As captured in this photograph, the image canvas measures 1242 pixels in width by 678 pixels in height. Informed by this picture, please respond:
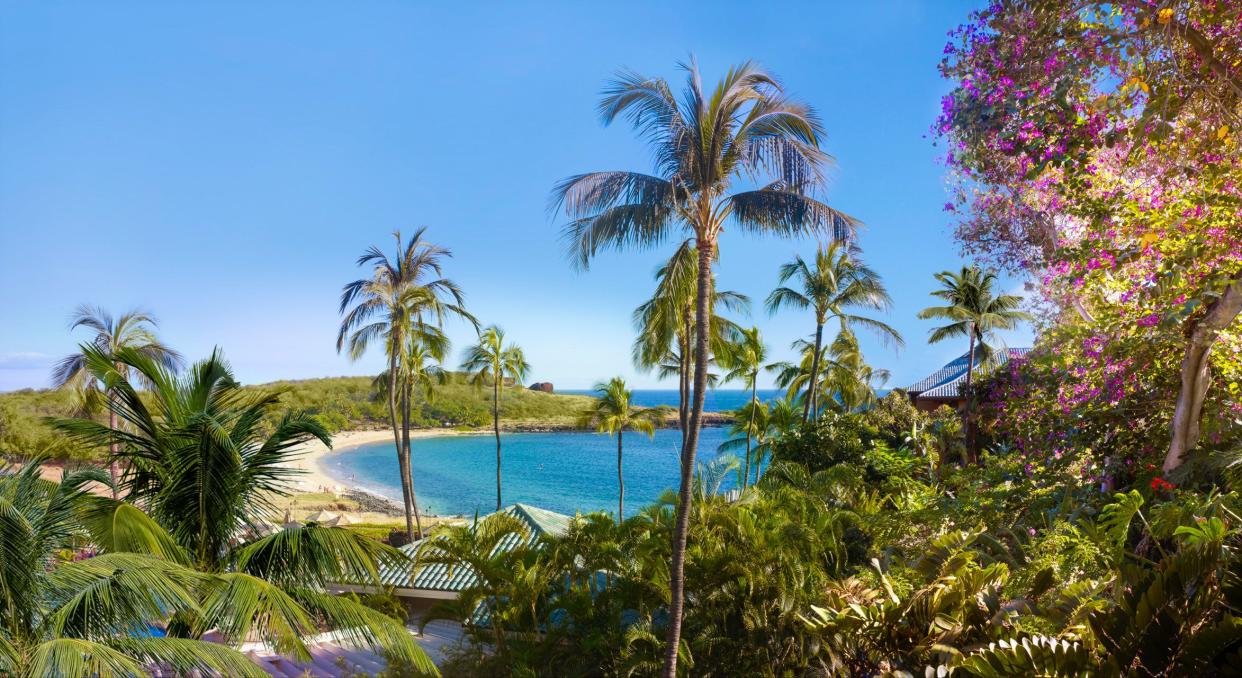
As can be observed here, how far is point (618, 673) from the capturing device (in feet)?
31.7

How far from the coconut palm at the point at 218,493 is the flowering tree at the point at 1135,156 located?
7435 mm

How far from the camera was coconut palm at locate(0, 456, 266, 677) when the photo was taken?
16.4 feet

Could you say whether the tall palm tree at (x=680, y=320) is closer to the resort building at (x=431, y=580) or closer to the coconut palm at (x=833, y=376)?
the resort building at (x=431, y=580)

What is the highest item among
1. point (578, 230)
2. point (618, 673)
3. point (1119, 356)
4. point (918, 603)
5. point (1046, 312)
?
point (578, 230)

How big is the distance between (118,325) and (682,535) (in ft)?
80.1

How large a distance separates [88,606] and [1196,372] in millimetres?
10443

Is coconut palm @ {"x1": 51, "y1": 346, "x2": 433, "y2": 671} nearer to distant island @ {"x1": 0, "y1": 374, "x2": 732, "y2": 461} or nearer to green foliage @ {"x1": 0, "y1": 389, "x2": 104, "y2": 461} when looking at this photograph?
green foliage @ {"x1": 0, "y1": 389, "x2": 104, "y2": 461}

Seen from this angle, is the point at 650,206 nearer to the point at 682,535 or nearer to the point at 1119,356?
the point at 682,535

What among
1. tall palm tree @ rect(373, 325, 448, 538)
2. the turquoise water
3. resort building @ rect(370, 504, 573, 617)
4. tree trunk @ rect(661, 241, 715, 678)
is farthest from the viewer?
the turquoise water

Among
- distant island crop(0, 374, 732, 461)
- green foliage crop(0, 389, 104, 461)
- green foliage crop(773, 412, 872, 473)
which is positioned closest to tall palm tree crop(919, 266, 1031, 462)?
green foliage crop(773, 412, 872, 473)

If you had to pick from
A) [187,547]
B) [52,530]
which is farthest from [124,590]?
[187,547]

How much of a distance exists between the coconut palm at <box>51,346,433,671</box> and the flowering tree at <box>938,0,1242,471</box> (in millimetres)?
7435

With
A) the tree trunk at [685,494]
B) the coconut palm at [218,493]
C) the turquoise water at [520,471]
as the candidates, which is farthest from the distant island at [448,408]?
the coconut palm at [218,493]

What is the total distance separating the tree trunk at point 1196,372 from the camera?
6.28m
